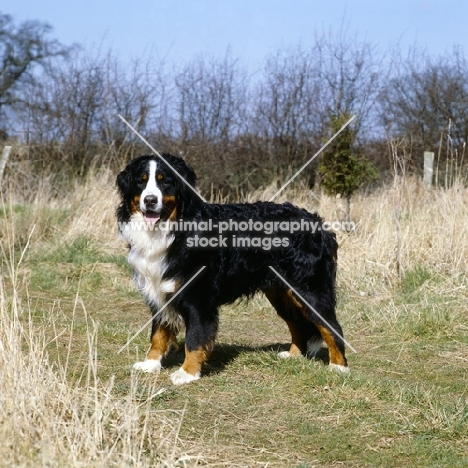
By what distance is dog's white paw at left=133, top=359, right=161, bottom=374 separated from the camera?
4922 millimetres

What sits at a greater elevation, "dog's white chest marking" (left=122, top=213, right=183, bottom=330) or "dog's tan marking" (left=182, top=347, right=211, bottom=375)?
"dog's white chest marking" (left=122, top=213, right=183, bottom=330)

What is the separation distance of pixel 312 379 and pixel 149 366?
121cm

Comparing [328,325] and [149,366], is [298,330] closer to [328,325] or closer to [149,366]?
[328,325]

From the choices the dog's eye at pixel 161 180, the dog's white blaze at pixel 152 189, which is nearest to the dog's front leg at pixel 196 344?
the dog's white blaze at pixel 152 189

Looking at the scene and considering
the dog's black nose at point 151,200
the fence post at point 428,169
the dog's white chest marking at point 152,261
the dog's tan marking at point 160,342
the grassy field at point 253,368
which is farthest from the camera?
the fence post at point 428,169

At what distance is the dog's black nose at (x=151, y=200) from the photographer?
4.63 meters

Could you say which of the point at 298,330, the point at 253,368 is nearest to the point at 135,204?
the point at 253,368

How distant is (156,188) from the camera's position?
15.5 feet

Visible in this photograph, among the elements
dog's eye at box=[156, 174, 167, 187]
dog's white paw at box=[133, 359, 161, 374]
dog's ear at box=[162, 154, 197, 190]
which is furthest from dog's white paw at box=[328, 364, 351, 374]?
dog's eye at box=[156, 174, 167, 187]

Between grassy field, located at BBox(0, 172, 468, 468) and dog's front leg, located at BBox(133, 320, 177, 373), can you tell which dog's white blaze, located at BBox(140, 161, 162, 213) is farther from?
dog's front leg, located at BBox(133, 320, 177, 373)

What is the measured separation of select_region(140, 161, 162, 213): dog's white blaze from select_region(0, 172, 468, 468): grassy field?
0.81 metres

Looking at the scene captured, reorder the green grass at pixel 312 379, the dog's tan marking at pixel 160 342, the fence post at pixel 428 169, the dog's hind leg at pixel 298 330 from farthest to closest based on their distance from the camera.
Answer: the fence post at pixel 428 169
the dog's hind leg at pixel 298 330
the dog's tan marking at pixel 160 342
the green grass at pixel 312 379

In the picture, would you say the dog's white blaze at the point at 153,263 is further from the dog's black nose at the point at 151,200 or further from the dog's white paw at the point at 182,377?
the dog's white paw at the point at 182,377

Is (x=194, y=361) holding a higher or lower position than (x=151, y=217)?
lower
